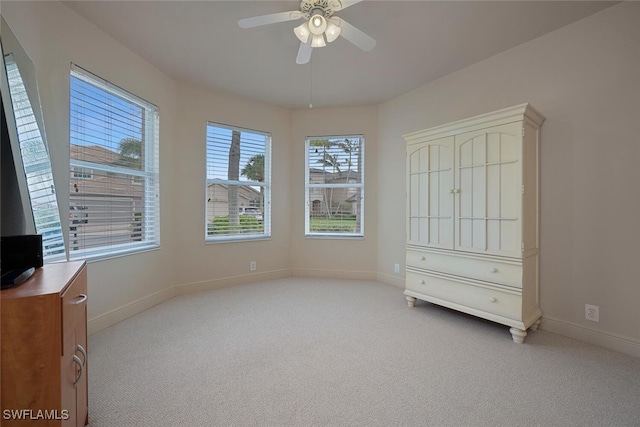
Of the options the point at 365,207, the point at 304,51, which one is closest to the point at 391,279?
the point at 365,207

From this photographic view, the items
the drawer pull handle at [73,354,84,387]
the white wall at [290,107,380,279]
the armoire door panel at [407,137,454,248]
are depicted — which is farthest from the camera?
the white wall at [290,107,380,279]

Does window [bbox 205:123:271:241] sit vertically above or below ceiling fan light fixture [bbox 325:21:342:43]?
below

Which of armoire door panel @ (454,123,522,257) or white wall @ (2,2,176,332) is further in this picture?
armoire door panel @ (454,123,522,257)

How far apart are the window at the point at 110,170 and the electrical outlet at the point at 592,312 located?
4.10m

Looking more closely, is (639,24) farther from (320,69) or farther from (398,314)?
(398,314)

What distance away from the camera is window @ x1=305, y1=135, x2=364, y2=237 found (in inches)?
169

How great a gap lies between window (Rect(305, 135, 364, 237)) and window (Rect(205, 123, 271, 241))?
26.0 inches

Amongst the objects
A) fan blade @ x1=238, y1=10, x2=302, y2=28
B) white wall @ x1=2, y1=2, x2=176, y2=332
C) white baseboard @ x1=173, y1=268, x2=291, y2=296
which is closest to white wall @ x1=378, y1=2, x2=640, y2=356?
fan blade @ x1=238, y1=10, x2=302, y2=28


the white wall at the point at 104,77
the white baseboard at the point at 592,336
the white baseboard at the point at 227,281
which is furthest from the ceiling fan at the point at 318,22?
the white baseboard at the point at 227,281

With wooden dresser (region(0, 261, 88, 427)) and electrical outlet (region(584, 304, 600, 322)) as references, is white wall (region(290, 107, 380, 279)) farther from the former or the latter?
wooden dresser (region(0, 261, 88, 427))

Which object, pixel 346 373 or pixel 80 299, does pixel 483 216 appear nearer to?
pixel 346 373

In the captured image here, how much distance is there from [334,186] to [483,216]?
223 centimetres

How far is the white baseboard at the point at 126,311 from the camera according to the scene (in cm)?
245

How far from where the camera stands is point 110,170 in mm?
2670
